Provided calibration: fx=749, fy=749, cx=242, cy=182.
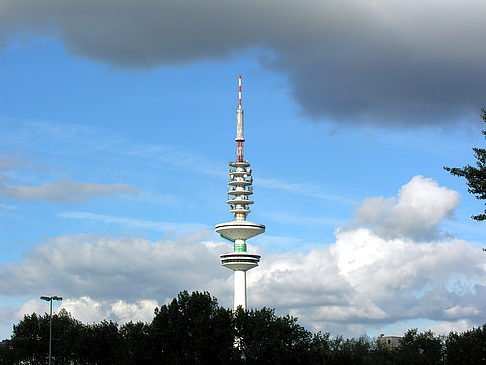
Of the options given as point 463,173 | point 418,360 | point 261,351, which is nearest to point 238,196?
point 418,360

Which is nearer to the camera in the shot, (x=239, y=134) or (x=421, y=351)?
(x=421, y=351)

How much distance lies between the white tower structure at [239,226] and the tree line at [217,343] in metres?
52.0

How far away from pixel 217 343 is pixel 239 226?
7673 centimetres

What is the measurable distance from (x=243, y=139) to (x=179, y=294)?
7573cm

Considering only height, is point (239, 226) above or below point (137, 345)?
above

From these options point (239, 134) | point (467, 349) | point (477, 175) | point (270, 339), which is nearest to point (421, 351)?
point (467, 349)

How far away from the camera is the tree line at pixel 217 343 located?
107688 millimetres

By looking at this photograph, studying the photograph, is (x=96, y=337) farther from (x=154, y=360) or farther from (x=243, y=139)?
(x=243, y=139)

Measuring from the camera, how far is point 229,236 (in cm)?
19050

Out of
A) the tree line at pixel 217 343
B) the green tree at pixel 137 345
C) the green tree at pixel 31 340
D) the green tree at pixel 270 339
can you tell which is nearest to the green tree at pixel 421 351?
the tree line at pixel 217 343

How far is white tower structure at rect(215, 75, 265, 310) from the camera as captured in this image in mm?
187500

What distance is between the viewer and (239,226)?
187250 mm

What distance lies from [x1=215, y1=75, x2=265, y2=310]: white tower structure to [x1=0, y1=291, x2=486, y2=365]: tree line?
171 ft

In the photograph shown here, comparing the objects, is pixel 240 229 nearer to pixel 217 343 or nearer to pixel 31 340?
pixel 31 340
